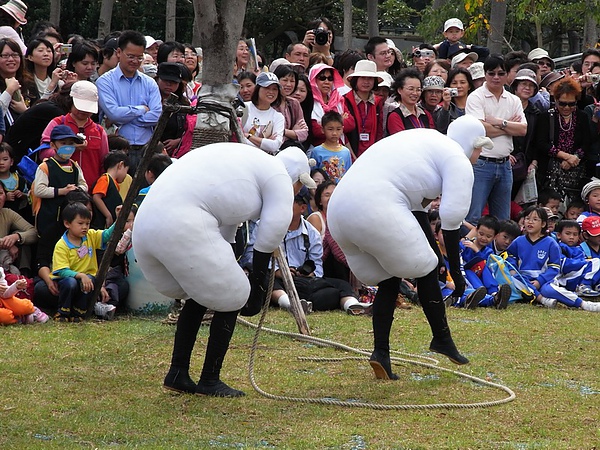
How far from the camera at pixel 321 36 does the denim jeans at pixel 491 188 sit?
2938mm

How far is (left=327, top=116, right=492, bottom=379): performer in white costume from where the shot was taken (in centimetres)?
673

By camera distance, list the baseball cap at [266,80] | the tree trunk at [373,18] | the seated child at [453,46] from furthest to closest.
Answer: the tree trunk at [373,18], the seated child at [453,46], the baseball cap at [266,80]

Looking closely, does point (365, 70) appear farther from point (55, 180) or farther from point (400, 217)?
point (400, 217)

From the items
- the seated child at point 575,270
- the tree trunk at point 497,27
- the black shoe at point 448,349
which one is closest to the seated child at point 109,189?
the black shoe at point 448,349

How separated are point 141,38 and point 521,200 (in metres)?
4.85

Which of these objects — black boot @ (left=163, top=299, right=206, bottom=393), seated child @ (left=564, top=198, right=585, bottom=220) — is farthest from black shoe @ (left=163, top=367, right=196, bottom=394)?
seated child @ (left=564, top=198, right=585, bottom=220)

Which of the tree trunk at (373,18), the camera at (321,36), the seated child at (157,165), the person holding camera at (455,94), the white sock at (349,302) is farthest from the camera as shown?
the tree trunk at (373,18)

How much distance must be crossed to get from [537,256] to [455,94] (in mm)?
2362

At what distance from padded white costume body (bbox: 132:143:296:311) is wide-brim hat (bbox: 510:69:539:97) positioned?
22.9ft

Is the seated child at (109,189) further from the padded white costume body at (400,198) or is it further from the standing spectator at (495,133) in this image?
the standing spectator at (495,133)

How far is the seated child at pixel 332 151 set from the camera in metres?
10.7

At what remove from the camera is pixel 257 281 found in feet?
20.7

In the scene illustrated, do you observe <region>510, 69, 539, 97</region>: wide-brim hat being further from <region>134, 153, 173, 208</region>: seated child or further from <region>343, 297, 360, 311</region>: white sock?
<region>134, 153, 173, 208</region>: seated child

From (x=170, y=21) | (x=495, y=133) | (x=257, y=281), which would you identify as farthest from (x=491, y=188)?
(x=170, y=21)
